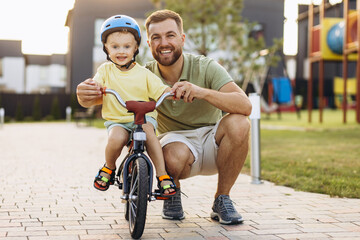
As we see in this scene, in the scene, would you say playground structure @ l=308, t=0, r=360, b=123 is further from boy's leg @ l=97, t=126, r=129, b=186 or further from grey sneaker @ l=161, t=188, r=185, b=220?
boy's leg @ l=97, t=126, r=129, b=186

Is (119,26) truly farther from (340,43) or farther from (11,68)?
(11,68)

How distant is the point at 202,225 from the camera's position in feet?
13.2

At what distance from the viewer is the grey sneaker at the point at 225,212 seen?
402 centimetres

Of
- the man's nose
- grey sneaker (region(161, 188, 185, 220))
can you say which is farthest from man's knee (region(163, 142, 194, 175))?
the man's nose

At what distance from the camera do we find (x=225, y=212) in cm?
406

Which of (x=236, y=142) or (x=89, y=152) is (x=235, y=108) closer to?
(x=236, y=142)

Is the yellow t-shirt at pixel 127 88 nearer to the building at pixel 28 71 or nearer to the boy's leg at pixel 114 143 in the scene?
the boy's leg at pixel 114 143

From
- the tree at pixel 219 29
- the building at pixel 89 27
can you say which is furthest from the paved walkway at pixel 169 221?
the building at pixel 89 27

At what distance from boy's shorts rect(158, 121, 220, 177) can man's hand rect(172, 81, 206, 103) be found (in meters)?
0.58

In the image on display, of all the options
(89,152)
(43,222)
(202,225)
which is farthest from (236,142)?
(89,152)

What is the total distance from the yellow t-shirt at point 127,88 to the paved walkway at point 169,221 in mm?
827

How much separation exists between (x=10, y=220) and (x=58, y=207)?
64 centimetres

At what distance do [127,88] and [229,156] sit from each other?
0.97 metres

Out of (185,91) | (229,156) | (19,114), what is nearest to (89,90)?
(185,91)
